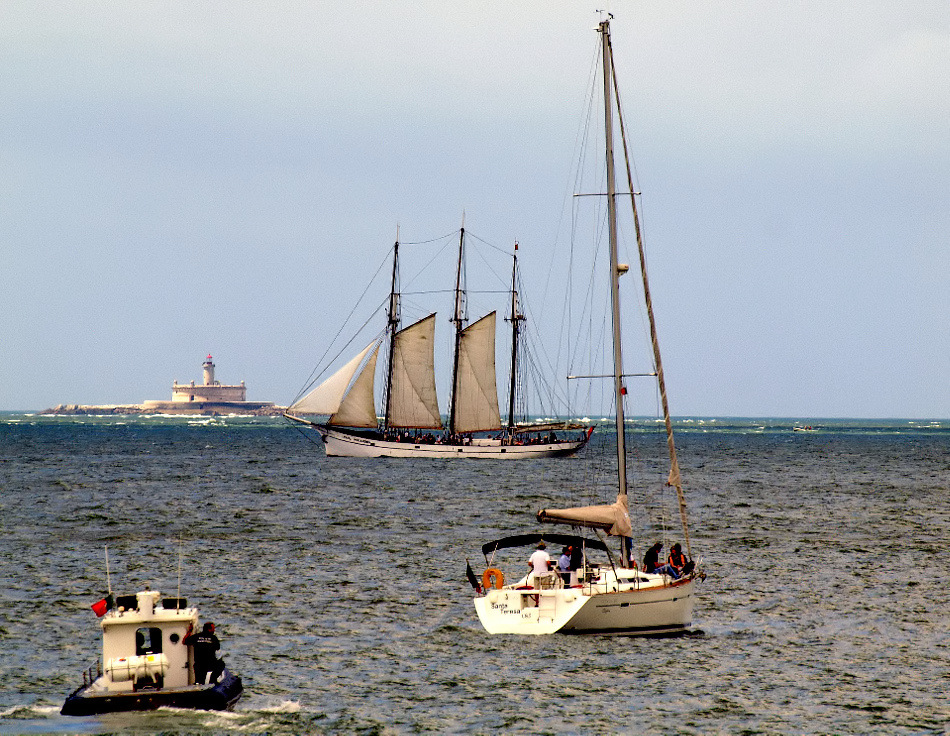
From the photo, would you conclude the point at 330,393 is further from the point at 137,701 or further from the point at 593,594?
the point at 137,701

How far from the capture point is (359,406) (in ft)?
419

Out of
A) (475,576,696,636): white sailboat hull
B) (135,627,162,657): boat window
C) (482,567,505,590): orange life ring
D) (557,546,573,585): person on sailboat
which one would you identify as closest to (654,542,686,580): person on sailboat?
(475,576,696,636): white sailboat hull

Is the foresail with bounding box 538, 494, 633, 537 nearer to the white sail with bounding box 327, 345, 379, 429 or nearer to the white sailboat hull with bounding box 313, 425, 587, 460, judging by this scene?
the white sail with bounding box 327, 345, 379, 429

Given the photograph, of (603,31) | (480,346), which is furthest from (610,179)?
(480,346)

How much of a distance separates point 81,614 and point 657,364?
19.5 meters

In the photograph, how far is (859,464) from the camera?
144 m

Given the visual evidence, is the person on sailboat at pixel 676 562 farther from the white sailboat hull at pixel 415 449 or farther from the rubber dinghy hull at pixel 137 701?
the white sailboat hull at pixel 415 449

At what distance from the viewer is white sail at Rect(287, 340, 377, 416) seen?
4919 inches

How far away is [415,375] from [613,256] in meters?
90.2

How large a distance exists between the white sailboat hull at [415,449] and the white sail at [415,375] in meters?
6.88

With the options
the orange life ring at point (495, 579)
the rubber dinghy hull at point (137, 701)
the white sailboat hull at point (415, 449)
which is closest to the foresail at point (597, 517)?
the orange life ring at point (495, 579)

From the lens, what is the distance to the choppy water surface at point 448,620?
2697 cm

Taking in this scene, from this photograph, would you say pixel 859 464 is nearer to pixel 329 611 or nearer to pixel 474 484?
pixel 474 484

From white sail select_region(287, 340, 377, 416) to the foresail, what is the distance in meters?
89.5
